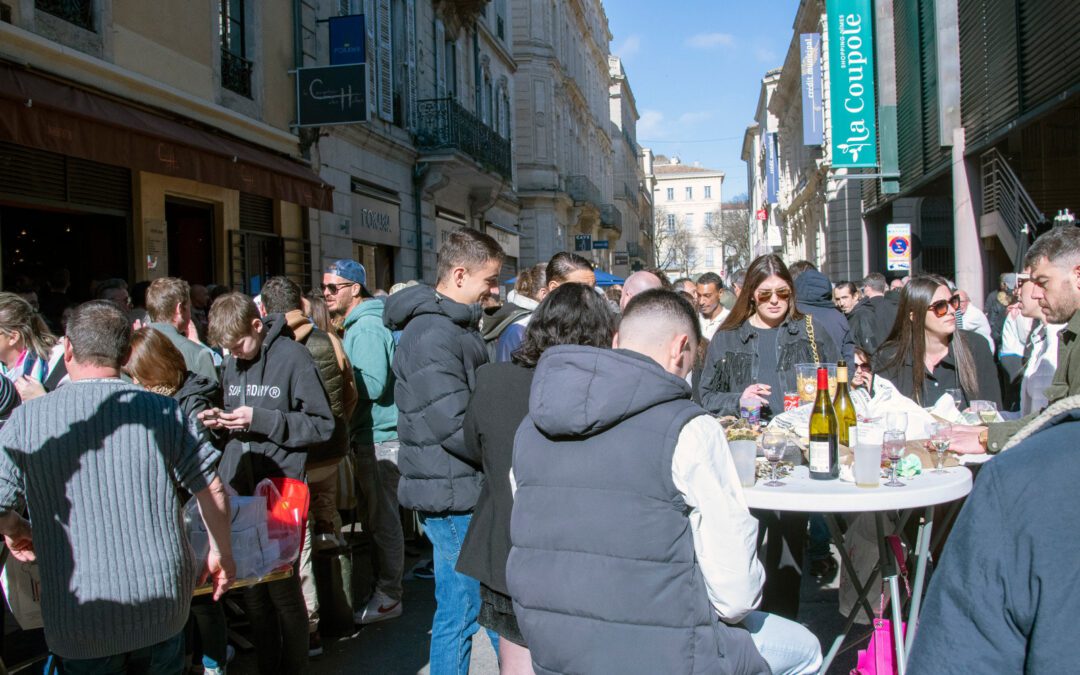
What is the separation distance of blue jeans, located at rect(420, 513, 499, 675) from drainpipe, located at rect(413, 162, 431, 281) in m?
14.7

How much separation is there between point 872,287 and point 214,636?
334 inches

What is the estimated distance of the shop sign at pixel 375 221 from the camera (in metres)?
14.9

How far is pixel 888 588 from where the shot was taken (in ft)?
11.1

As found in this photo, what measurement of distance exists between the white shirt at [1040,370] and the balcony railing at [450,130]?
14.3 meters

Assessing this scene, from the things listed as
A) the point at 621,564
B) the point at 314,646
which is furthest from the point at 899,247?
the point at 621,564

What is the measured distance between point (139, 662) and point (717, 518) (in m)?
2.08

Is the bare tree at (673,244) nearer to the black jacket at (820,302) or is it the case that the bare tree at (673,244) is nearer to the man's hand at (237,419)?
the black jacket at (820,302)

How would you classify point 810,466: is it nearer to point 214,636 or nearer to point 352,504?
point 214,636

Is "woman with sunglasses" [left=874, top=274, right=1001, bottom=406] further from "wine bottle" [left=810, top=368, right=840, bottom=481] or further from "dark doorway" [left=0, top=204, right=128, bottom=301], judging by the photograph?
"dark doorway" [left=0, top=204, right=128, bottom=301]

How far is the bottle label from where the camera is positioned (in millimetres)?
3172

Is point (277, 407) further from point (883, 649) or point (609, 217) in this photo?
point (609, 217)

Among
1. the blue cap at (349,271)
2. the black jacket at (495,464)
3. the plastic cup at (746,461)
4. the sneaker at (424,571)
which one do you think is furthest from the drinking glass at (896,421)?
the blue cap at (349,271)

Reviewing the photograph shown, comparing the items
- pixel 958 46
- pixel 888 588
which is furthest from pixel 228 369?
pixel 958 46

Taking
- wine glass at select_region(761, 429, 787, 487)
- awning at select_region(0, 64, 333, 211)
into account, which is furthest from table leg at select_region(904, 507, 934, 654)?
awning at select_region(0, 64, 333, 211)
